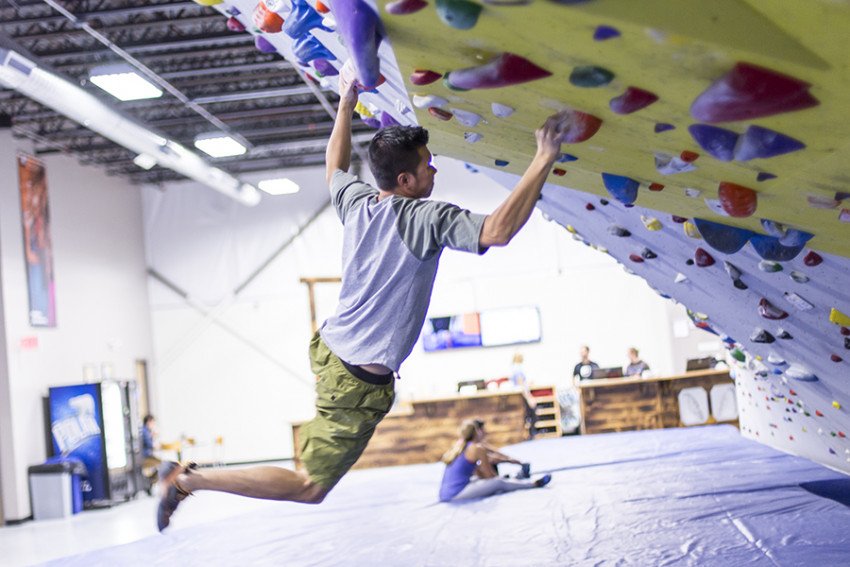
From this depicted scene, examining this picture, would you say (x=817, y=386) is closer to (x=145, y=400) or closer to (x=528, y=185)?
(x=528, y=185)

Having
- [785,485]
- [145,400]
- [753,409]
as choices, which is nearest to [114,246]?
[145,400]

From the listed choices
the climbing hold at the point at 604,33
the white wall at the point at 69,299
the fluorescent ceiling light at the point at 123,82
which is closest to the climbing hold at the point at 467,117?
the climbing hold at the point at 604,33

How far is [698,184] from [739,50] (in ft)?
3.29

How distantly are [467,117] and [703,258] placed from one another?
151cm

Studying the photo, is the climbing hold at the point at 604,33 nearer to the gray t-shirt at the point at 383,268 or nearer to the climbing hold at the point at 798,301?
the gray t-shirt at the point at 383,268

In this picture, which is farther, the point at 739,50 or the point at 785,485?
the point at 785,485

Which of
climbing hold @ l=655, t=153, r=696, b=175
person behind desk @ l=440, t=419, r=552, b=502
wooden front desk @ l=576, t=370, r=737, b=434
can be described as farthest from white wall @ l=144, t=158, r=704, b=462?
climbing hold @ l=655, t=153, r=696, b=175

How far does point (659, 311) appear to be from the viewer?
545 inches

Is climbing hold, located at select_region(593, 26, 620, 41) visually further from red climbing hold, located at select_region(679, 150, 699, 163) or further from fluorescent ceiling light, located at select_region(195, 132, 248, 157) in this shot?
fluorescent ceiling light, located at select_region(195, 132, 248, 157)

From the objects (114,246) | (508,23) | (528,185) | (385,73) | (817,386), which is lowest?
(817,386)

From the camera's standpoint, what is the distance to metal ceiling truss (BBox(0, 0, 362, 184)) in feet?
28.4

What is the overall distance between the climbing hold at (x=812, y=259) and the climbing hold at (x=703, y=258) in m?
0.68

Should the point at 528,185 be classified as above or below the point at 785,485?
above

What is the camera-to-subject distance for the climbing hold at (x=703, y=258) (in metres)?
3.37
